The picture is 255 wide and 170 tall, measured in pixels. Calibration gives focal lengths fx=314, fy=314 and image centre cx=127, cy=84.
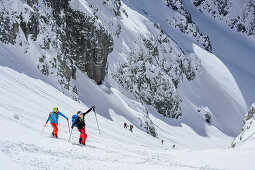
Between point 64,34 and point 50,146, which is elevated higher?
point 64,34

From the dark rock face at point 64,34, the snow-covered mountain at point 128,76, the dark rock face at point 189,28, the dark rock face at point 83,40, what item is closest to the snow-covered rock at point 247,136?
the snow-covered mountain at point 128,76

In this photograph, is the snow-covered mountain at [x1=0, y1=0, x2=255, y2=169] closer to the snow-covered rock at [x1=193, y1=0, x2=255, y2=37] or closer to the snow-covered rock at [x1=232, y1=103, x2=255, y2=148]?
the snow-covered rock at [x1=193, y1=0, x2=255, y2=37]

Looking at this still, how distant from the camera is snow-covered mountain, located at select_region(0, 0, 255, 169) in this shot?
1314 centimetres

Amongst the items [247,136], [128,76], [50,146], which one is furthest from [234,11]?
[50,146]

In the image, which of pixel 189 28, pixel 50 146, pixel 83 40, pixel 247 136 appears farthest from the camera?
pixel 189 28

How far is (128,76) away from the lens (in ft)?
180

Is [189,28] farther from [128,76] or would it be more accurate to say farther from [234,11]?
[128,76]

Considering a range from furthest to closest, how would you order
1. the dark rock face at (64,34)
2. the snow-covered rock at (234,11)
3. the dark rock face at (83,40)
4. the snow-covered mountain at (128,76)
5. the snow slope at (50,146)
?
the snow-covered rock at (234,11)
the dark rock face at (83,40)
the dark rock face at (64,34)
the snow-covered mountain at (128,76)
the snow slope at (50,146)

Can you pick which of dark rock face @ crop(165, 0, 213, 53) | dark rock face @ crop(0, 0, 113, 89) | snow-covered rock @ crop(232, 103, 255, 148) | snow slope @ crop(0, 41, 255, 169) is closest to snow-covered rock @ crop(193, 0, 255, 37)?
dark rock face @ crop(165, 0, 213, 53)

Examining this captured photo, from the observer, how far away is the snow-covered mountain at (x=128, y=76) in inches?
517

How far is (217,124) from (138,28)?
28.7 metres

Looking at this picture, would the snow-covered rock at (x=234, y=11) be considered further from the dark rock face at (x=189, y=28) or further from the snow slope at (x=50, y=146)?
the snow slope at (x=50, y=146)

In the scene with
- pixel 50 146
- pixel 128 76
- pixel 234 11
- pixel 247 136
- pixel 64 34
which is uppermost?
pixel 234 11

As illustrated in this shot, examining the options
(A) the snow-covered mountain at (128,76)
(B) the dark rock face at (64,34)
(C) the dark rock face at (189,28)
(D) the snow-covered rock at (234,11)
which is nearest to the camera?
(A) the snow-covered mountain at (128,76)
